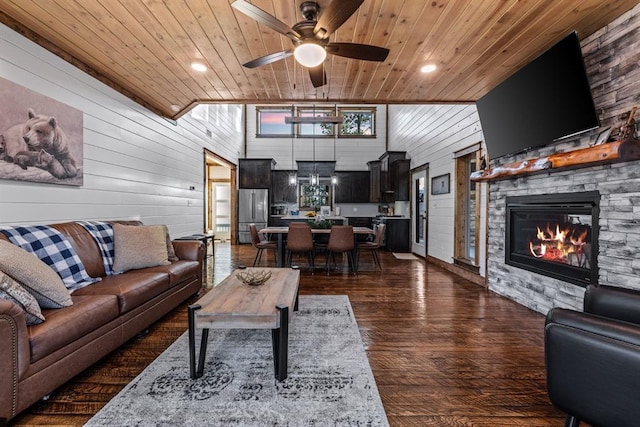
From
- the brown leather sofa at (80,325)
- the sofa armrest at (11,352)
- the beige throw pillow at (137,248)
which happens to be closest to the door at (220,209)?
the beige throw pillow at (137,248)

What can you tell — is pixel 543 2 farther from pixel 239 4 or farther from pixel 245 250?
pixel 245 250

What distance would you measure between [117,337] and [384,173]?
7203 millimetres

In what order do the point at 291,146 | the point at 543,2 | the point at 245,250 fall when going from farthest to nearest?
1. the point at 291,146
2. the point at 245,250
3. the point at 543,2

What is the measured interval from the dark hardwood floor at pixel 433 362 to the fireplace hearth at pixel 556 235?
56 cm

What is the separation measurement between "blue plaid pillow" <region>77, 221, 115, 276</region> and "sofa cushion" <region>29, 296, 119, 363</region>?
0.84m

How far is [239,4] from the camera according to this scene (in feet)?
6.44

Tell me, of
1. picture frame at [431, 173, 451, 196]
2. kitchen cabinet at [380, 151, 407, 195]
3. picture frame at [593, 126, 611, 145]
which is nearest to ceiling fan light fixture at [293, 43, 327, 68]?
picture frame at [593, 126, 611, 145]

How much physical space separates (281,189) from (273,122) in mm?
2248

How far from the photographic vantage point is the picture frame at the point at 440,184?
555 centimetres

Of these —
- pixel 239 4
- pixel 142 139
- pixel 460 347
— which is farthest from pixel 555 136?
pixel 142 139

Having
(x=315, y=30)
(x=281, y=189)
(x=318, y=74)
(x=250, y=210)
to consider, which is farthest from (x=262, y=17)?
(x=281, y=189)

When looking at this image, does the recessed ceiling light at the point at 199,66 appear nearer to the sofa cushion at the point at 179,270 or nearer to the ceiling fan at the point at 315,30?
the ceiling fan at the point at 315,30

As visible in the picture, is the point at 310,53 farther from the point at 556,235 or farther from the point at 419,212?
the point at 419,212

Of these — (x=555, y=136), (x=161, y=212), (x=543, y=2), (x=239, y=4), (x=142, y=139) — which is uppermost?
(x=543, y=2)
